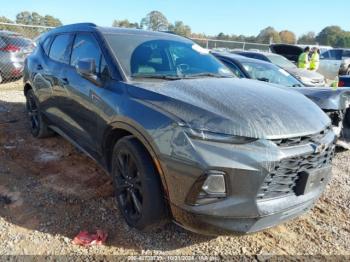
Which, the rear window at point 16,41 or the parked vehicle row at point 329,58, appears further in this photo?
the parked vehicle row at point 329,58

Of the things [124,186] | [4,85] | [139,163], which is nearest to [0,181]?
[124,186]

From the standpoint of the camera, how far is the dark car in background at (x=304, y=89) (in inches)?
180

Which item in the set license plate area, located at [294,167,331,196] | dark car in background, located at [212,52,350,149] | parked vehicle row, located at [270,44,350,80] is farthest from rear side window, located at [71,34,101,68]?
parked vehicle row, located at [270,44,350,80]

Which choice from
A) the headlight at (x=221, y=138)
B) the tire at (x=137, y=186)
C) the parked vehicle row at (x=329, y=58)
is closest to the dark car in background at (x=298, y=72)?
the parked vehicle row at (x=329, y=58)

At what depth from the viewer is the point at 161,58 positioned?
3.60 m

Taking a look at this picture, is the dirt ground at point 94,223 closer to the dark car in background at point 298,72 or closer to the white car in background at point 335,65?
the dark car in background at point 298,72

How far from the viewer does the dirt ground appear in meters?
2.82

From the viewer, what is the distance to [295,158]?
2422mm

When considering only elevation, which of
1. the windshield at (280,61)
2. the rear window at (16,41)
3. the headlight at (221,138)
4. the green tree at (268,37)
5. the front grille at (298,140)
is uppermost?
the green tree at (268,37)

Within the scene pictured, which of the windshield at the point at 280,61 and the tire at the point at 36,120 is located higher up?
the windshield at the point at 280,61

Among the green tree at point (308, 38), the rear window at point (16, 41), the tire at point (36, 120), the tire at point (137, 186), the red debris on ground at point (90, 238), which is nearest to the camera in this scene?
the tire at point (137, 186)

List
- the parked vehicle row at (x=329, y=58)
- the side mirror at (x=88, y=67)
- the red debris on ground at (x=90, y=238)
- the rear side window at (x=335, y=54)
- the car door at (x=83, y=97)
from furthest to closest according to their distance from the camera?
the rear side window at (x=335, y=54) → the parked vehicle row at (x=329, y=58) → the car door at (x=83, y=97) → the side mirror at (x=88, y=67) → the red debris on ground at (x=90, y=238)

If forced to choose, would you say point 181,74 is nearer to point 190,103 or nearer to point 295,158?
point 190,103

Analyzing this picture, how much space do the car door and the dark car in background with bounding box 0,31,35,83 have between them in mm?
6439
